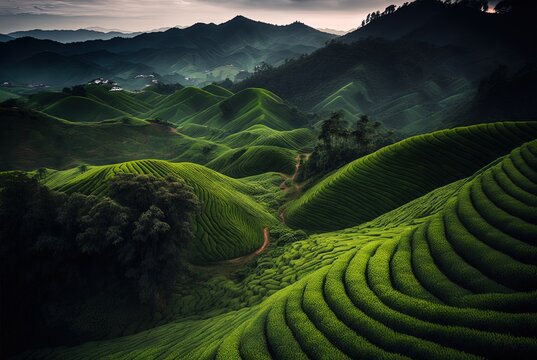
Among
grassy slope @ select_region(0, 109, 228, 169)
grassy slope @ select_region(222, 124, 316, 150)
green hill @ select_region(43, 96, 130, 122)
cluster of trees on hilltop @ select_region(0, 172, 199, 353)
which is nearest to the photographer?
cluster of trees on hilltop @ select_region(0, 172, 199, 353)

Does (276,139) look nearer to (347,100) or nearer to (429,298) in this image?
(429,298)

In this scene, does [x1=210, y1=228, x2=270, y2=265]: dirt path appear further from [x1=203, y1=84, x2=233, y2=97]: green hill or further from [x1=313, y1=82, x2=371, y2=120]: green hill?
[x1=203, y1=84, x2=233, y2=97]: green hill

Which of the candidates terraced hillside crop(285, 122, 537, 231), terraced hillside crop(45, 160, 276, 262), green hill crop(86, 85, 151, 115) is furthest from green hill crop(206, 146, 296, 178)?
green hill crop(86, 85, 151, 115)

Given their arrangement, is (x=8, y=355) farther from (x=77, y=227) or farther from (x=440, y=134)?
(x=440, y=134)

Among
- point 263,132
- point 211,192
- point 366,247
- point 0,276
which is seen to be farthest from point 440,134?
point 263,132

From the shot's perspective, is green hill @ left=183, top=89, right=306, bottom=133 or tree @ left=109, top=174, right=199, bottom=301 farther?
green hill @ left=183, top=89, right=306, bottom=133

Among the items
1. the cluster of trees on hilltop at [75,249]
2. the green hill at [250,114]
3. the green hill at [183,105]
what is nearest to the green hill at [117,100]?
the green hill at [183,105]

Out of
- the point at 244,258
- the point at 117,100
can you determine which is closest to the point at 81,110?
the point at 117,100
